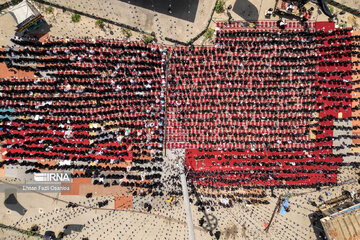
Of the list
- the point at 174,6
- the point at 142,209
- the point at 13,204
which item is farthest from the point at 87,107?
the point at 174,6

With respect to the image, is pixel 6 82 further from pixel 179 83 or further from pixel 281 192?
pixel 281 192

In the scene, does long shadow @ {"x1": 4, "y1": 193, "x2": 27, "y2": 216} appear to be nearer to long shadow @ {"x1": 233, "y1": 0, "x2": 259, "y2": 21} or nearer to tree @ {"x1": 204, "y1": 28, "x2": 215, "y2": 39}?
tree @ {"x1": 204, "y1": 28, "x2": 215, "y2": 39}

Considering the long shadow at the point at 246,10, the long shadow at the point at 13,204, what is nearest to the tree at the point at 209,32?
the long shadow at the point at 246,10

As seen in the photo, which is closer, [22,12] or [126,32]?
[22,12]

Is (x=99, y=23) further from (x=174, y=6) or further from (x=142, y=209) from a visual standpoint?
(x=142, y=209)

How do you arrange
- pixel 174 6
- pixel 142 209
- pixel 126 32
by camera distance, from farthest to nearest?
pixel 142 209
pixel 126 32
pixel 174 6

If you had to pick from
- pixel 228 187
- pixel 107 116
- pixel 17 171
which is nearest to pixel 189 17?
pixel 107 116
